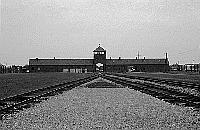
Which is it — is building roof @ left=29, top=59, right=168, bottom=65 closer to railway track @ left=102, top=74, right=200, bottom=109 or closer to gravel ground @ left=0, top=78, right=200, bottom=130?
railway track @ left=102, top=74, right=200, bottom=109

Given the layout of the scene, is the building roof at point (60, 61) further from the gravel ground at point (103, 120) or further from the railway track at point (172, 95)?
the gravel ground at point (103, 120)

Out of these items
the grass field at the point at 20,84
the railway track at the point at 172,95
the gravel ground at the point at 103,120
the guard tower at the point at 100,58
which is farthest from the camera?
the guard tower at the point at 100,58

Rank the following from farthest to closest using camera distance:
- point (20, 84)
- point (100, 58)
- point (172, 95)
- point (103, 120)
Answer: point (100, 58) → point (20, 84) → point (172, 95) → point (103, 120)

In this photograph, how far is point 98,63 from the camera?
11788 cm

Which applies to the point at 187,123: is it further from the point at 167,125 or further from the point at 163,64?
the point at 163,64

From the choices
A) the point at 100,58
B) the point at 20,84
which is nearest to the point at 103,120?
the point at 20,84

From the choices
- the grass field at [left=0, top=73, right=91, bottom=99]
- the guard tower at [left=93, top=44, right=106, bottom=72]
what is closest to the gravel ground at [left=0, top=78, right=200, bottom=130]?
the grass field at [left=0, top=73, right=91, bottom=99]

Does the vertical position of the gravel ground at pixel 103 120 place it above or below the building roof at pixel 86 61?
below

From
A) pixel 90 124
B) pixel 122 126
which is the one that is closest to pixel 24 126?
pixel 90 124

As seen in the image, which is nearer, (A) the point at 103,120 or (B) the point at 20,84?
(A) the point at 103,120

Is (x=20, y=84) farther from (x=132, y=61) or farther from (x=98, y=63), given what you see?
(x=132, y=61)

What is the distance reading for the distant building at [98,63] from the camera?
118438 millimetres

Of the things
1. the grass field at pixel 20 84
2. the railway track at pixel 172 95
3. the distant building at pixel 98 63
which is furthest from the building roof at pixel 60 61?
the railway track at pixel 172 95

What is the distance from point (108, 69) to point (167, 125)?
373 ft
